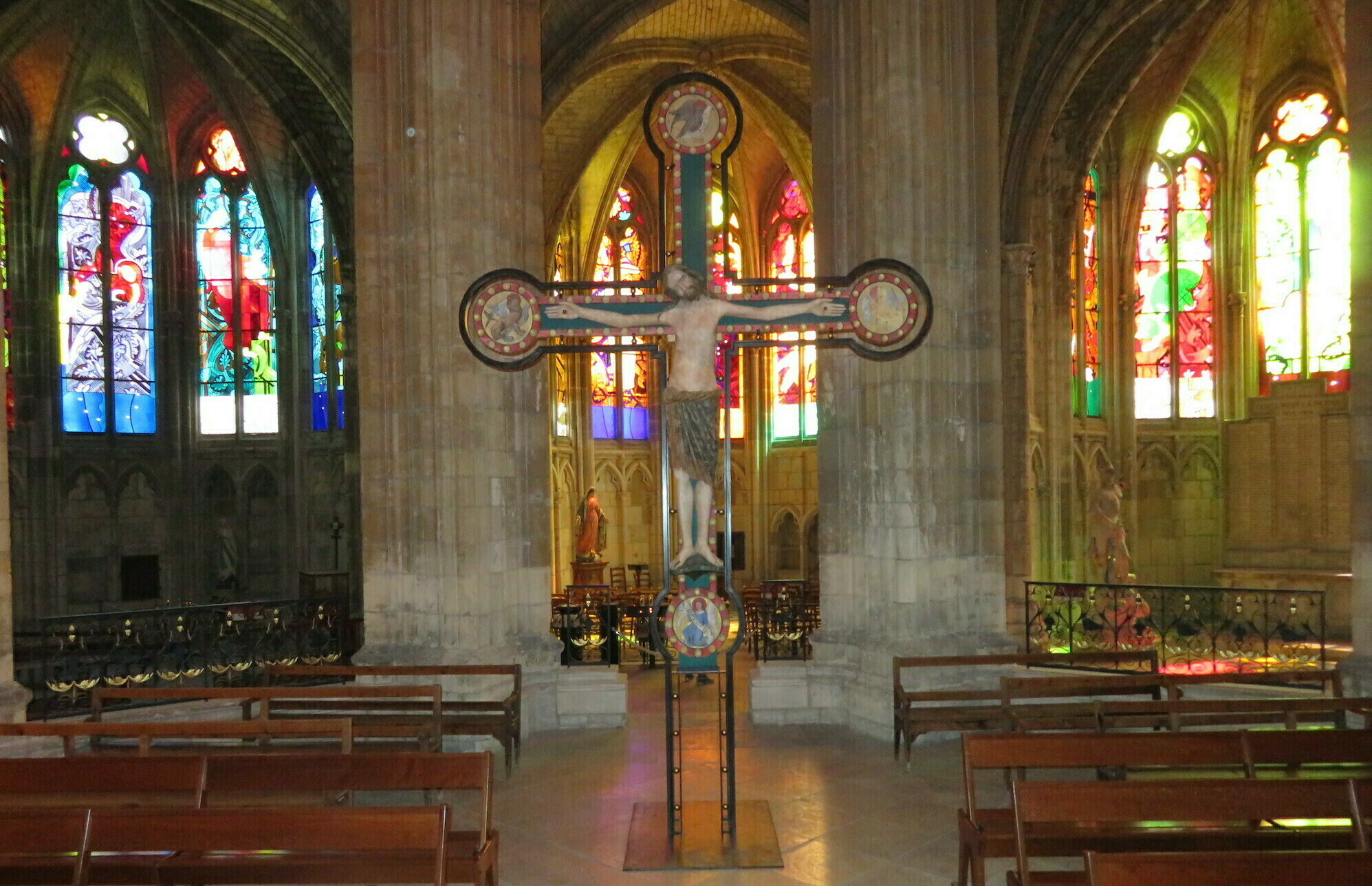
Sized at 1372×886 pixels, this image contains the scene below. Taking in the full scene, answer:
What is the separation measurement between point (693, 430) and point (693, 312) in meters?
0.70

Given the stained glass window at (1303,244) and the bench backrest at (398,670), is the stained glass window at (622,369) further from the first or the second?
the bench backrest at (398,670)

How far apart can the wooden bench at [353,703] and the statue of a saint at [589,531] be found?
52.2 ft

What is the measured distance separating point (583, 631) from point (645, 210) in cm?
1558

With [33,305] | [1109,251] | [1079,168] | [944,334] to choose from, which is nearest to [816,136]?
[944,334]

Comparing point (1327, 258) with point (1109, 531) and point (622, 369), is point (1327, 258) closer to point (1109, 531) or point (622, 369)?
point (1109, 531)

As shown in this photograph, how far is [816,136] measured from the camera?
11625 millimetres

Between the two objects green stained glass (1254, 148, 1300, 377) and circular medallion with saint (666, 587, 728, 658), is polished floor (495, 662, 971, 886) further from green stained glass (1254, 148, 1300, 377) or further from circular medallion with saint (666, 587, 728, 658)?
green stained glass (1254, 148, 1300, 377)

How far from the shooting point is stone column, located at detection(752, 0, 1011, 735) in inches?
413

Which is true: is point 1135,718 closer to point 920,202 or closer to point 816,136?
point 920,202

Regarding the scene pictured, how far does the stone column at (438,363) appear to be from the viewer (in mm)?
10430

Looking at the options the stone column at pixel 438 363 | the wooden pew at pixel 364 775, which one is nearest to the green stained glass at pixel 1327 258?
the stone column at pixel 438 363

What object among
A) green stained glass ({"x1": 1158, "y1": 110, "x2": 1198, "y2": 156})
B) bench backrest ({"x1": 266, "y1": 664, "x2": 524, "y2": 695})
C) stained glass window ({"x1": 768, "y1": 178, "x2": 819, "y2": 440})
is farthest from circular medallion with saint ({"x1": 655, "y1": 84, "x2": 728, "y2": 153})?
stained glass window ({"x1": 768, "y1": 178, "x2": 819, "y2": 440})

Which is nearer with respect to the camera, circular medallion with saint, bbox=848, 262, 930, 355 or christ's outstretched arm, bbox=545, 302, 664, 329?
circular medallion with saint, bbox=848, 262, 930, 355

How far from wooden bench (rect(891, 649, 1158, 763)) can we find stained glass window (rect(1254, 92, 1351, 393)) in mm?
16288
